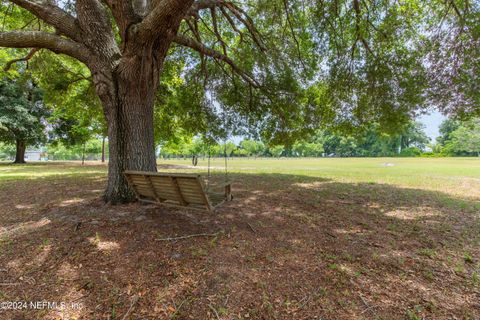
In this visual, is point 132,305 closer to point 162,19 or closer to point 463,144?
point 162,19

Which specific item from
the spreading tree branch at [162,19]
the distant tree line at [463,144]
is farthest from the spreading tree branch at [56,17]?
the distant tree line at [463,144]

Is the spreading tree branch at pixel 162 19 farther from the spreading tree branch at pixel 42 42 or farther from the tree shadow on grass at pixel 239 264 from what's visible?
the tree shadow on grass at pixel 239 264

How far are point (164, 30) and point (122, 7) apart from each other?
1238 millimetres

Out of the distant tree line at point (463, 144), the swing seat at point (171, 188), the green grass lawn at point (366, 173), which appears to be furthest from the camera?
the distant tree line at point (463, 144)

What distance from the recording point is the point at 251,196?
6582 mm

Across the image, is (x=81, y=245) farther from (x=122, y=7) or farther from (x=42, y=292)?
(x=122, y=7)

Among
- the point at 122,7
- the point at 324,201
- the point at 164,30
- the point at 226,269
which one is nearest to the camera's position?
the point at 226,269

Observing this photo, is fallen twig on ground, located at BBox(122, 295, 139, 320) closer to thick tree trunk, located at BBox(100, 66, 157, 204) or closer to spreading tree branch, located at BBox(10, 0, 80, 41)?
thick tree trunk, located at BBox(100, 66, 157, 204)

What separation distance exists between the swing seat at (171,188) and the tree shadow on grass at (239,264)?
14.0 inches

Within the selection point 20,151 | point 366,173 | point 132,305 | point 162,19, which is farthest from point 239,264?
point 20,151

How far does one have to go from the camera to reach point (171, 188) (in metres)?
3.68

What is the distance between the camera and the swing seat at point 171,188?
3.38 metres

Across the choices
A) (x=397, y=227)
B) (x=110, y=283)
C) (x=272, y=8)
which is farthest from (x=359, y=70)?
(x=110, y=283)

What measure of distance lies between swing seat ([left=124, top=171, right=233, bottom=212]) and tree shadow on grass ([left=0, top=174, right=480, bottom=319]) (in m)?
0.36
